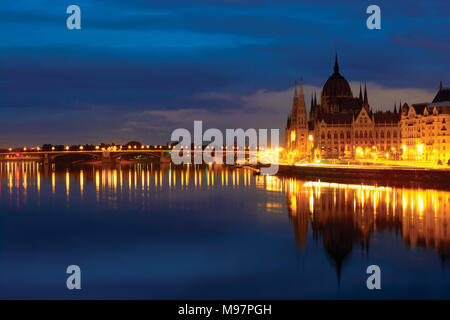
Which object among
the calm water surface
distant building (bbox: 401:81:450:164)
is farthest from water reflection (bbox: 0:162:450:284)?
distant building (bbox: 401:81:450:164)

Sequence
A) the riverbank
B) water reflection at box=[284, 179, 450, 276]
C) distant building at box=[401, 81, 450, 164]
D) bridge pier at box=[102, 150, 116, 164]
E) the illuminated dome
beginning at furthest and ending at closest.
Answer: the illuminated dome
bridge pier at box=[102, 150, 116, 164]
distant building at box=[401, 81, 450, 164]
the riverbank
water reflection at box=[284, 179, 450, 276]

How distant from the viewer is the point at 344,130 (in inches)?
5103

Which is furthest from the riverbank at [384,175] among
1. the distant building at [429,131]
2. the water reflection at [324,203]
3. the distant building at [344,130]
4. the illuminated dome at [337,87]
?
the illuminated dome at [337,87]

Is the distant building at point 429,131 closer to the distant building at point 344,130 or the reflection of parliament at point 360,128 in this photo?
the reflection of parliament at point 360,128

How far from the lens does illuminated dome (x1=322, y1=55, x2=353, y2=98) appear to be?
475ft

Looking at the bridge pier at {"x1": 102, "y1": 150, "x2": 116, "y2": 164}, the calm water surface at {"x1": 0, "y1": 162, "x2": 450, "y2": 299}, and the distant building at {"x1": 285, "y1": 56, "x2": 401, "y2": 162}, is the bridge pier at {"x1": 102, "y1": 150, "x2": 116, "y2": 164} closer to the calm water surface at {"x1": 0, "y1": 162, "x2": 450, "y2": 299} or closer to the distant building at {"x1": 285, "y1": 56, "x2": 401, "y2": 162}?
the distant building at {"x1": 285, "y1": 56, "x2": 401, "y2": 162}

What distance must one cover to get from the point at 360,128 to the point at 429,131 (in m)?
36.6

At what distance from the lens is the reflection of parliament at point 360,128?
9050cm

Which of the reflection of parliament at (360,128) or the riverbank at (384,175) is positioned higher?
the reflection of parliament at (360,128)

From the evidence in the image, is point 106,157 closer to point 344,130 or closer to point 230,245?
point 344,130

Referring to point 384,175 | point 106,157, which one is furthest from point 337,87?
point 384,175

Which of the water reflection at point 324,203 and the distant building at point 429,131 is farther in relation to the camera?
the distant building at point 429,131

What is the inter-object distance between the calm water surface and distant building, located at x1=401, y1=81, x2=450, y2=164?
39.7m

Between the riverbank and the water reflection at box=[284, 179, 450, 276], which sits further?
the riverbank
